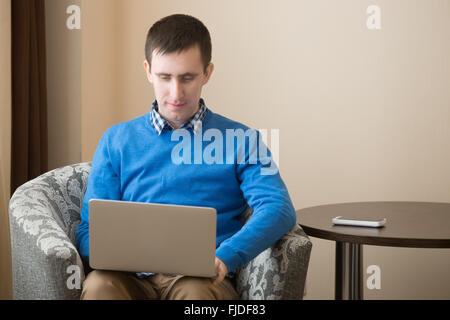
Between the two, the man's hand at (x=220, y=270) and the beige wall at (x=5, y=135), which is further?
the beige wall at (x=5, y=135)

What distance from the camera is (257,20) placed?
2.80 metres

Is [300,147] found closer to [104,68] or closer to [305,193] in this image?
[305,193]

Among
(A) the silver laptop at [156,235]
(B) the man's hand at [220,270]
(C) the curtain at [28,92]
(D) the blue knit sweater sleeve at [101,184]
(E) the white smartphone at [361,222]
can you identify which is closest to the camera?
(A) the silver laptop at [156,235]

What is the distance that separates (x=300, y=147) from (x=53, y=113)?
1.20m

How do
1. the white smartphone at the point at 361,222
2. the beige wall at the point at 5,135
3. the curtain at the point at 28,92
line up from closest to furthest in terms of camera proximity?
the white smartphone at the point at 361,222
the beige wall at the point at 5,135
the curtain at the point at 28,92

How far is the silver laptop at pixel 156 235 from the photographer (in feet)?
4.17

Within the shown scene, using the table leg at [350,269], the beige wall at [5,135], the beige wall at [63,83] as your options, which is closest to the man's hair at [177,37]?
the table leg at [350,269]

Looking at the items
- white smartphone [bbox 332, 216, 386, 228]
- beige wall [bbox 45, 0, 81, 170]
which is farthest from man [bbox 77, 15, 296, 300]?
beige wall [bbox 45, 0, 81, 170]

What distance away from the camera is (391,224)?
1948 millimetres

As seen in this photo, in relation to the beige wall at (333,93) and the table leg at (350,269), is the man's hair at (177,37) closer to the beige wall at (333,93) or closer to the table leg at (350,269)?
the table leg at (350,269)

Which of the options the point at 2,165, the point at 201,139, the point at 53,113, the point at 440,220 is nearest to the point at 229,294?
the point at 201,139

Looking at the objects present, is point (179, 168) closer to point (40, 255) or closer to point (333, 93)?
point (40, 255)

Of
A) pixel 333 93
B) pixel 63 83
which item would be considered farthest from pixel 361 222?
pixel 63 83

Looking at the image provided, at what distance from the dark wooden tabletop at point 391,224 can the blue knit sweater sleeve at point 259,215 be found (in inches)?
12.1
